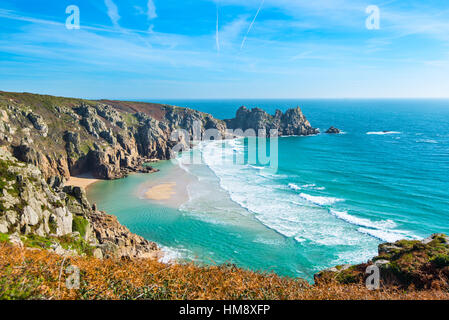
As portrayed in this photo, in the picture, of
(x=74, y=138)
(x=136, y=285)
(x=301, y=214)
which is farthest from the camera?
(x=74, y=138)

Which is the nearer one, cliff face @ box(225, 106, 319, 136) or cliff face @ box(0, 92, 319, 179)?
cliff face @ box(0, 92, 319, 179)

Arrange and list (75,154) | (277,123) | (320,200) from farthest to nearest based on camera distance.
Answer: (277,123) → (75,154) → (320,200)

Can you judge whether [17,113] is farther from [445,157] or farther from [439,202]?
[445,157]

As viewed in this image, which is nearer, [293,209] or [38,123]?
[293,209]

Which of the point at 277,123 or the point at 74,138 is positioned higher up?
the point at 277,123

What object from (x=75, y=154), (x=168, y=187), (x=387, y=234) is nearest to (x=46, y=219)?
(x=168, y=187)

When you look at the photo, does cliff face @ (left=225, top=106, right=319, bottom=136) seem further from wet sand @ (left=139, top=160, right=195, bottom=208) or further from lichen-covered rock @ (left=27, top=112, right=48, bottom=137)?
lichen-covered rock @ (left=27, top=112, right=48, bottom=137)

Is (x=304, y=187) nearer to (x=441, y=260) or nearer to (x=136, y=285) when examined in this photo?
(x=441, y=260)

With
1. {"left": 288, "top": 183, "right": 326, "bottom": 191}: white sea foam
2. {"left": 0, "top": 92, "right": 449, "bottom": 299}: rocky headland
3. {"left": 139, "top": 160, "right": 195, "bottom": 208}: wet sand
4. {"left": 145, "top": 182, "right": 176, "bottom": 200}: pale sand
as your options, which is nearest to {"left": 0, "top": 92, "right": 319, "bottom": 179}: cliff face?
{"left": 0, "top": 92, "right": 449, "bottom": 299}: rocky headland
